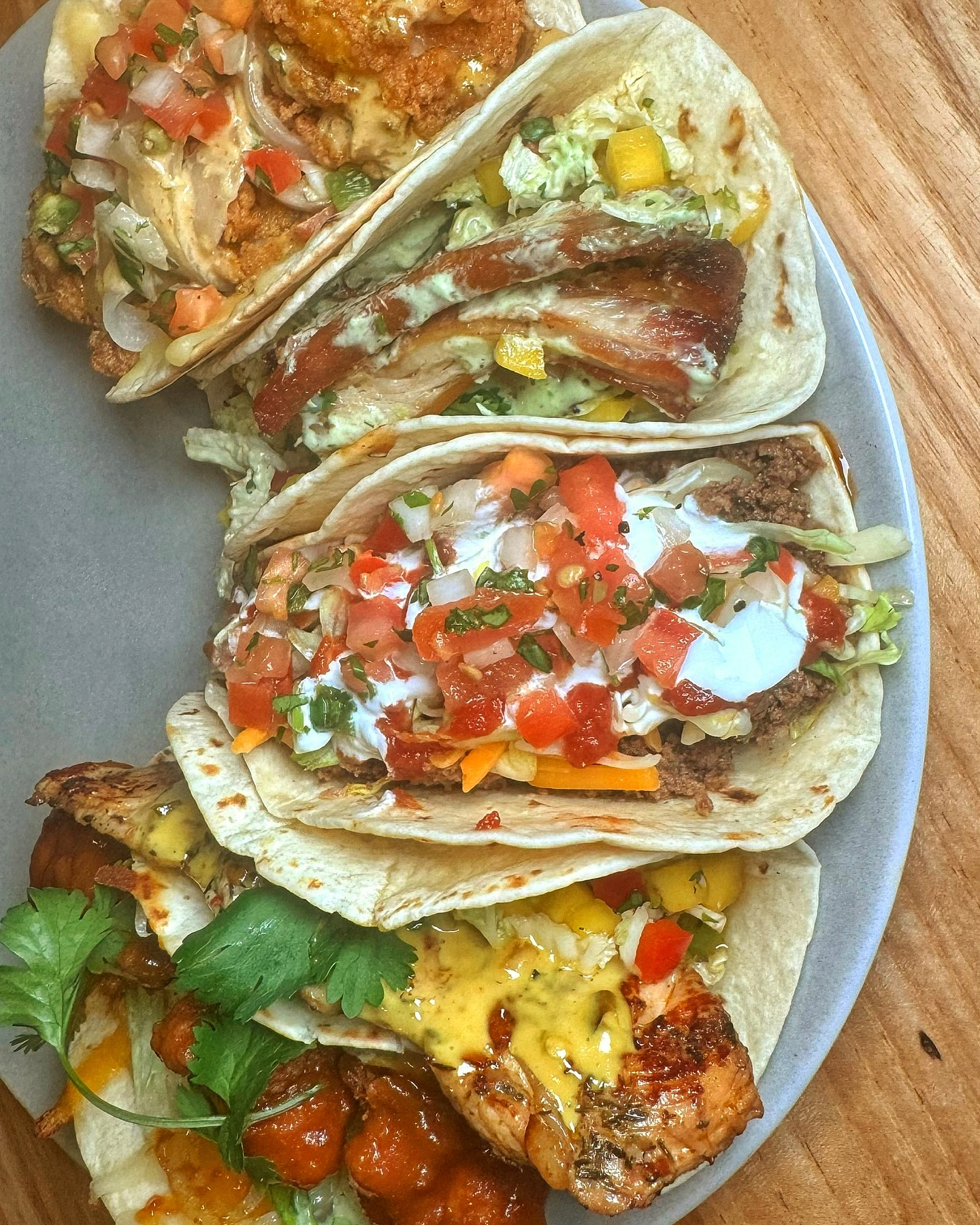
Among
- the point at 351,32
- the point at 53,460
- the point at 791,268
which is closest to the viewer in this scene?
the point at 351,32

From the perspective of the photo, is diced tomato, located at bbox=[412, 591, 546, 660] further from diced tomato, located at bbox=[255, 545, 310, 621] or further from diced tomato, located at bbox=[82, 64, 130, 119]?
diced tomato, located at bbox=[82, 64, 130, 119]

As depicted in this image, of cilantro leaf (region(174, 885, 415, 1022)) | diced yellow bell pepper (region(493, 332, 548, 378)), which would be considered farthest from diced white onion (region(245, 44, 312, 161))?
cilantro leaf (region(174, 885, 415, 1022))

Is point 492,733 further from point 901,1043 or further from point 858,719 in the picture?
point 901,1043

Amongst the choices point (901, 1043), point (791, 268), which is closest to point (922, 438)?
point (791, 268)

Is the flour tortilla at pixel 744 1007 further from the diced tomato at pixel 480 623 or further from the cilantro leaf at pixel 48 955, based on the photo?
the diced tomato at pixel 480 623

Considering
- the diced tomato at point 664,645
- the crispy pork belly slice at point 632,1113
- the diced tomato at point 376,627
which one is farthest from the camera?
the diced tomato at point 376,627

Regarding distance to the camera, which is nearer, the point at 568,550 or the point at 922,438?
the point at 568,550

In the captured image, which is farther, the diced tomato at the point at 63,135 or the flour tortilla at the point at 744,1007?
the diced tomato at the point at 63,135

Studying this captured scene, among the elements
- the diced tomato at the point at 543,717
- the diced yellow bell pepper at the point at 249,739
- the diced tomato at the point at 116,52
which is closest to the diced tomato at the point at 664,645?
the diced tomato at the point at 543,717
